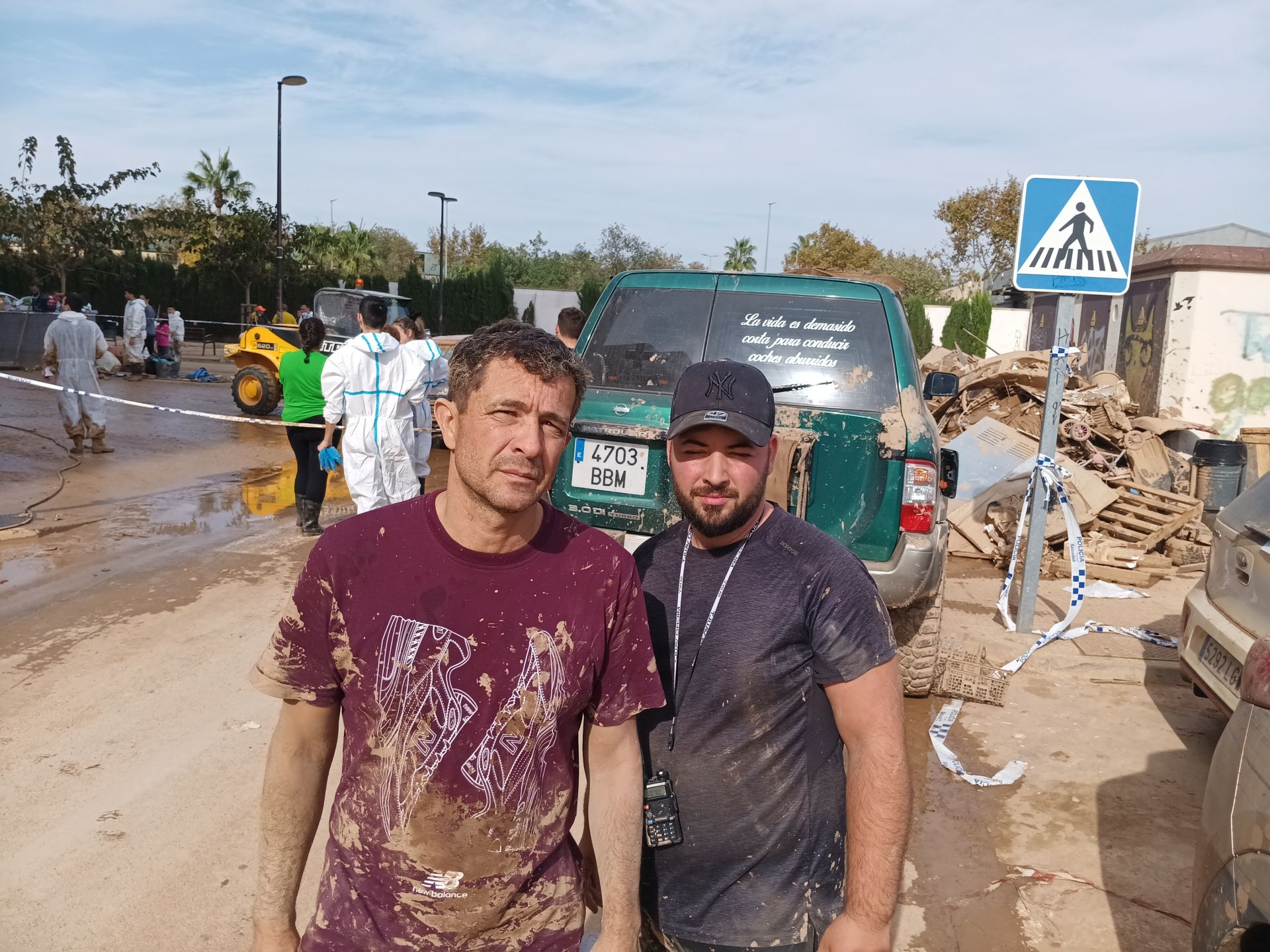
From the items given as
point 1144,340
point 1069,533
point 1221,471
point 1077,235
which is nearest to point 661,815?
point 1077,235

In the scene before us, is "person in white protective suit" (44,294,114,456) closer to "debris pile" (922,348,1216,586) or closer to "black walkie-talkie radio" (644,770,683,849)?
"debris pile" (922,348,1216,586)

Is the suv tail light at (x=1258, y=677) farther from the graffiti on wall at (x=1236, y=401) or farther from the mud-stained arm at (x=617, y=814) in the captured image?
the graffiti on wall at (x=1236, y=401)

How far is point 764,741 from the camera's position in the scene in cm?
194

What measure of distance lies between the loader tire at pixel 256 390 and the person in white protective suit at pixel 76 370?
164 inches

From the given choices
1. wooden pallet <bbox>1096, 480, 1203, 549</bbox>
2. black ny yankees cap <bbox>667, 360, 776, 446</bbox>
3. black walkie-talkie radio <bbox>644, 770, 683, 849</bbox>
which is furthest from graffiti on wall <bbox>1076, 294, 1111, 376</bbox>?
black walkie-talkie radio <bbox>644, 770, 683, 849</bbox>

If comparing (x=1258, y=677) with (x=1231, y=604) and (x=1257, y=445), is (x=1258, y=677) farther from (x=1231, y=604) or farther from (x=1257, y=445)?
(x=1257, y=445)

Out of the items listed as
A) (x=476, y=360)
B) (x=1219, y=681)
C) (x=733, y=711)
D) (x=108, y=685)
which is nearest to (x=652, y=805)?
(x=733, y=711)

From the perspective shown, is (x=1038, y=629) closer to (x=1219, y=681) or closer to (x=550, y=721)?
(x=1219, y=681)

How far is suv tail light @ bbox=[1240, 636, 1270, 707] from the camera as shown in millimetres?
2424

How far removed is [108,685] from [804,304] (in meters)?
4.00

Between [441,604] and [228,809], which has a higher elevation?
[441,604]

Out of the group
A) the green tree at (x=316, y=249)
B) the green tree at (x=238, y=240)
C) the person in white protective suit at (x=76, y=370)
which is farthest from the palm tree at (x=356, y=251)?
the person in white protective suit at (x=76, y=370)

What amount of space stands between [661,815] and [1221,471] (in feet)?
33.7

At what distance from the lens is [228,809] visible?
3805 millimetres
